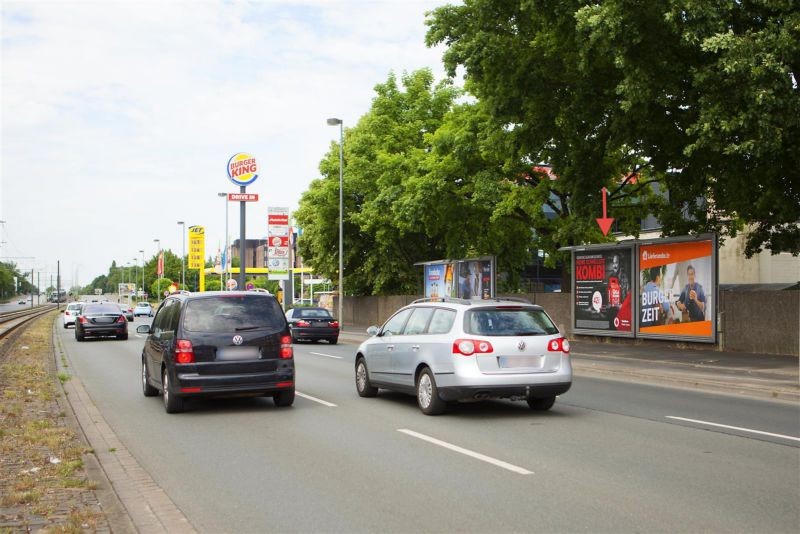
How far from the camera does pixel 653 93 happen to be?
689 inches

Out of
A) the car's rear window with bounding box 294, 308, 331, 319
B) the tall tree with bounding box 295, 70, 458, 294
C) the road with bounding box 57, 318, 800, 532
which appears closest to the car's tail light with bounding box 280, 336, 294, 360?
the road with bounding box 57, 318, 800, 532

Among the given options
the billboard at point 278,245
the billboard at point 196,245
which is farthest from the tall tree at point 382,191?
the billboard at point 196,245

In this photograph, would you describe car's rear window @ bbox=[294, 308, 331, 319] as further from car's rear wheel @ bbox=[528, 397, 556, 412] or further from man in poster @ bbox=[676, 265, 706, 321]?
car's rear wheel @ bbox=[528, 397, 556, 412]

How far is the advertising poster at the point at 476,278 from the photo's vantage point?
31469 millimetres

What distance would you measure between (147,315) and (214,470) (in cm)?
6854

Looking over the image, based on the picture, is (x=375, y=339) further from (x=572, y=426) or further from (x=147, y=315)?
(x=147, y=315)

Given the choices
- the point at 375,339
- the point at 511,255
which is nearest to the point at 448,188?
the point at 511,255

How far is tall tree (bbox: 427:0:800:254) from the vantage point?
1534cm

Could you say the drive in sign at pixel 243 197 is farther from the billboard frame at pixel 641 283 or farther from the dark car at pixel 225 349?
the dark car at pixel 225 349

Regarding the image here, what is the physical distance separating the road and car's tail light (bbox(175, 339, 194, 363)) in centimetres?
79

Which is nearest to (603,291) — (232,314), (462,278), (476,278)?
(476,278)

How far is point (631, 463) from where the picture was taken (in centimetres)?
771

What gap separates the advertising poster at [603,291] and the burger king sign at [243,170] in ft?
92.9

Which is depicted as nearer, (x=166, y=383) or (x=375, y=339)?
(x=166, y=383)
